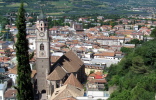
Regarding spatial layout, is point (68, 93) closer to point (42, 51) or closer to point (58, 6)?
point (42, 51)

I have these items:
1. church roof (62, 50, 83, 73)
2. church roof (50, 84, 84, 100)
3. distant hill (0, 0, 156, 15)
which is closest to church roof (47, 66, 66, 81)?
church roof (62, 50, 83, 73)

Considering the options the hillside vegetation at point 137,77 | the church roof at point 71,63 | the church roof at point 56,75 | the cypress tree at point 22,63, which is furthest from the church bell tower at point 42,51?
the cypress tree at point 22,63

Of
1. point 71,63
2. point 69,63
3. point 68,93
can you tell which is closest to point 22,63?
point 68,93

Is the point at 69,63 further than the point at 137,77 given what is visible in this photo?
Yes

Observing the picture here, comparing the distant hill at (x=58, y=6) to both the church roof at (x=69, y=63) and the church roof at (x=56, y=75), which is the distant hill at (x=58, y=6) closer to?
the church roof at (x=69, y=63)

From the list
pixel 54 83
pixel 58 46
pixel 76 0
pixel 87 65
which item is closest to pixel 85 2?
pixel 76 0
